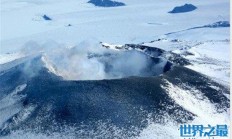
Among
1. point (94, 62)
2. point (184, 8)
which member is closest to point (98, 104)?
point (94, 62)

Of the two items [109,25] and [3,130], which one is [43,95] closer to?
[3,130]

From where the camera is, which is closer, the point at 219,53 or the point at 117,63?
the point at 117,63

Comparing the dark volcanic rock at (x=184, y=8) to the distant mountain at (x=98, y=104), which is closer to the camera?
the distant mountain at (x=98, y=104)

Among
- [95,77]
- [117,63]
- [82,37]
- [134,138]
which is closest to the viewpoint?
[134,138]

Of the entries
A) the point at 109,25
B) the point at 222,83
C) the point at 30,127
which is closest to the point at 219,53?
the point at 222,83

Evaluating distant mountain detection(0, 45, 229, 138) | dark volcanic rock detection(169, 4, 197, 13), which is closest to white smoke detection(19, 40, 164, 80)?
distant mountain detection(0, 45, 229, 138)

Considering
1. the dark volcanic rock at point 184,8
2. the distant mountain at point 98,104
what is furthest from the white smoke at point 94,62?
the dark volcanic rock at point 184,8

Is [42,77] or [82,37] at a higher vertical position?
[42,77]

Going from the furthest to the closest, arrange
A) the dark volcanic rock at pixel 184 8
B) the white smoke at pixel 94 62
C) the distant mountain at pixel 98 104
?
the dark volcanic rock at pixel 184 8 < the white smoke at pixel 94 62 < the distant mountain at pixel 98 104

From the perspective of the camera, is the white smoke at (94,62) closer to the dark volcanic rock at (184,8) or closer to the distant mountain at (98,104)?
the distant mountain at (98,104)

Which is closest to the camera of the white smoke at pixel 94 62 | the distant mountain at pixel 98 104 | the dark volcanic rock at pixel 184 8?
the distant mountain at pixel 98 104

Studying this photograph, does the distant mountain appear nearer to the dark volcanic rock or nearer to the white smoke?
the white smoke
